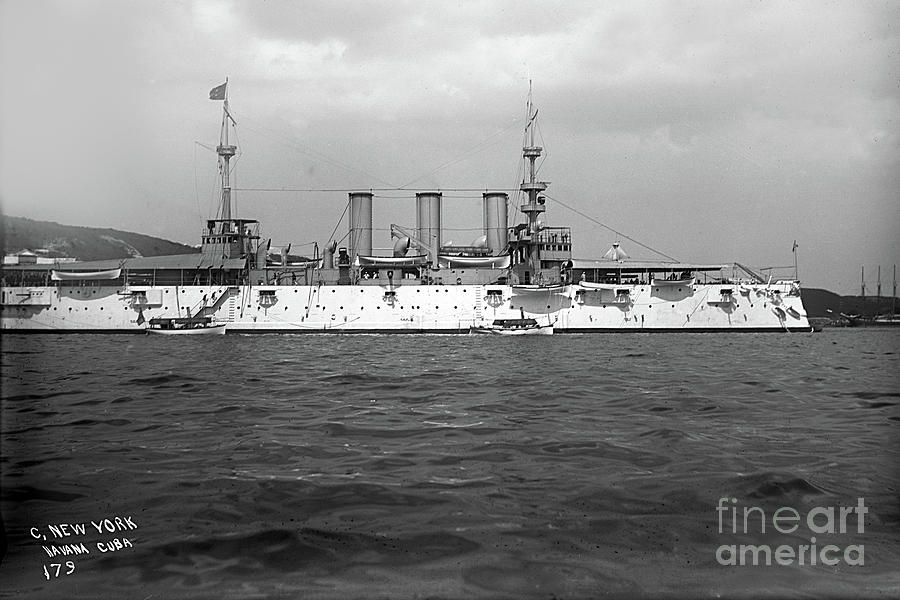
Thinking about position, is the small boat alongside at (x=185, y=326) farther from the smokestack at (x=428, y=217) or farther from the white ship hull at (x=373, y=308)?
the smokestack at (x=428, y=217)

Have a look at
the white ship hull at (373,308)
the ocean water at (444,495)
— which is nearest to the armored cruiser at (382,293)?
the white ship hull at (373,308)

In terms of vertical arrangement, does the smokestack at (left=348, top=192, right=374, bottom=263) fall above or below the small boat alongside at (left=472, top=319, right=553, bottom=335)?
above

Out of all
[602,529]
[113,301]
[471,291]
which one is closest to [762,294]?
[471,291]

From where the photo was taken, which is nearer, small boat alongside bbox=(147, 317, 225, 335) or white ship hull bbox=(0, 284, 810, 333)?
small boat alongside bbox=(147, 317, 225, 335)

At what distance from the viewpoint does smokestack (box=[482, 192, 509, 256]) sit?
4922cm

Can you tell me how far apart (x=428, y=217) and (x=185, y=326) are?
17.3 metres

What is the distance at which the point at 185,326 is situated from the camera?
128 ft

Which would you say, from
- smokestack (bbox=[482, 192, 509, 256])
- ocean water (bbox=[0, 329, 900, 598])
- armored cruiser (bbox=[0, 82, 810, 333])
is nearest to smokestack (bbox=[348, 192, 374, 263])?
armored cruiser (bbox=[0, 82, 810, 333])

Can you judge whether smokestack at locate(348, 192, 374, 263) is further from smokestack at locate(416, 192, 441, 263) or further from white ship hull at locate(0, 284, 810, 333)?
white ship hull at locate(0, 284, 810, 333)

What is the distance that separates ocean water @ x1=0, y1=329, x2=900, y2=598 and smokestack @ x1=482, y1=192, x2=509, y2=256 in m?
39.0

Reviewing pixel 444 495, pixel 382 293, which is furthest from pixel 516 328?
pixel 444 495

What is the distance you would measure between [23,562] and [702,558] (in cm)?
383

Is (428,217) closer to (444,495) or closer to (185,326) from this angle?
(185,326)

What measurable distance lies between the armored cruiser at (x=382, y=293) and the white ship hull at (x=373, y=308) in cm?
6
